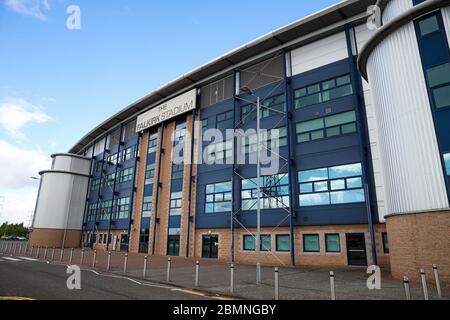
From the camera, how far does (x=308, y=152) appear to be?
2373 centimetres

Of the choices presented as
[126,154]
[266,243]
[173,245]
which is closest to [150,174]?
[126,154]

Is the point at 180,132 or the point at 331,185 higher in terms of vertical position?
the point at 180,132

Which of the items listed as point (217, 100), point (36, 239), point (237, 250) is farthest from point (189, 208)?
point (36, 239)

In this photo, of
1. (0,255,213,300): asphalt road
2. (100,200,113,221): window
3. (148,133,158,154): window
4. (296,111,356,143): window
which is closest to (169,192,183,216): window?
(148,133,158,154): window

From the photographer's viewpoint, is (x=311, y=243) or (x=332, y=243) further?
(x=311, y=243)

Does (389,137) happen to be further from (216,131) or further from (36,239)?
(36,239)

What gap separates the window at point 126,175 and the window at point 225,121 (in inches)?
649

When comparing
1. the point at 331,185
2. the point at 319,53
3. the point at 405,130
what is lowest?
the point at 331,185

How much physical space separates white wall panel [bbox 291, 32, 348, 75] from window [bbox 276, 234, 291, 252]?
14.1 m

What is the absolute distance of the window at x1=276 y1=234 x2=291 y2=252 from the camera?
914 inches

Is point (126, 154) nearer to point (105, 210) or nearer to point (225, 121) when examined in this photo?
point (105, 210)

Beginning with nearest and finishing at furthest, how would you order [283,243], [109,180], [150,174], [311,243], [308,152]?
[311,243] → [283,243] → [308,152] → [150,174] → [109,180]

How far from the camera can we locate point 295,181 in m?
23.8

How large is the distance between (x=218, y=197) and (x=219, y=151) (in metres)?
4.61
